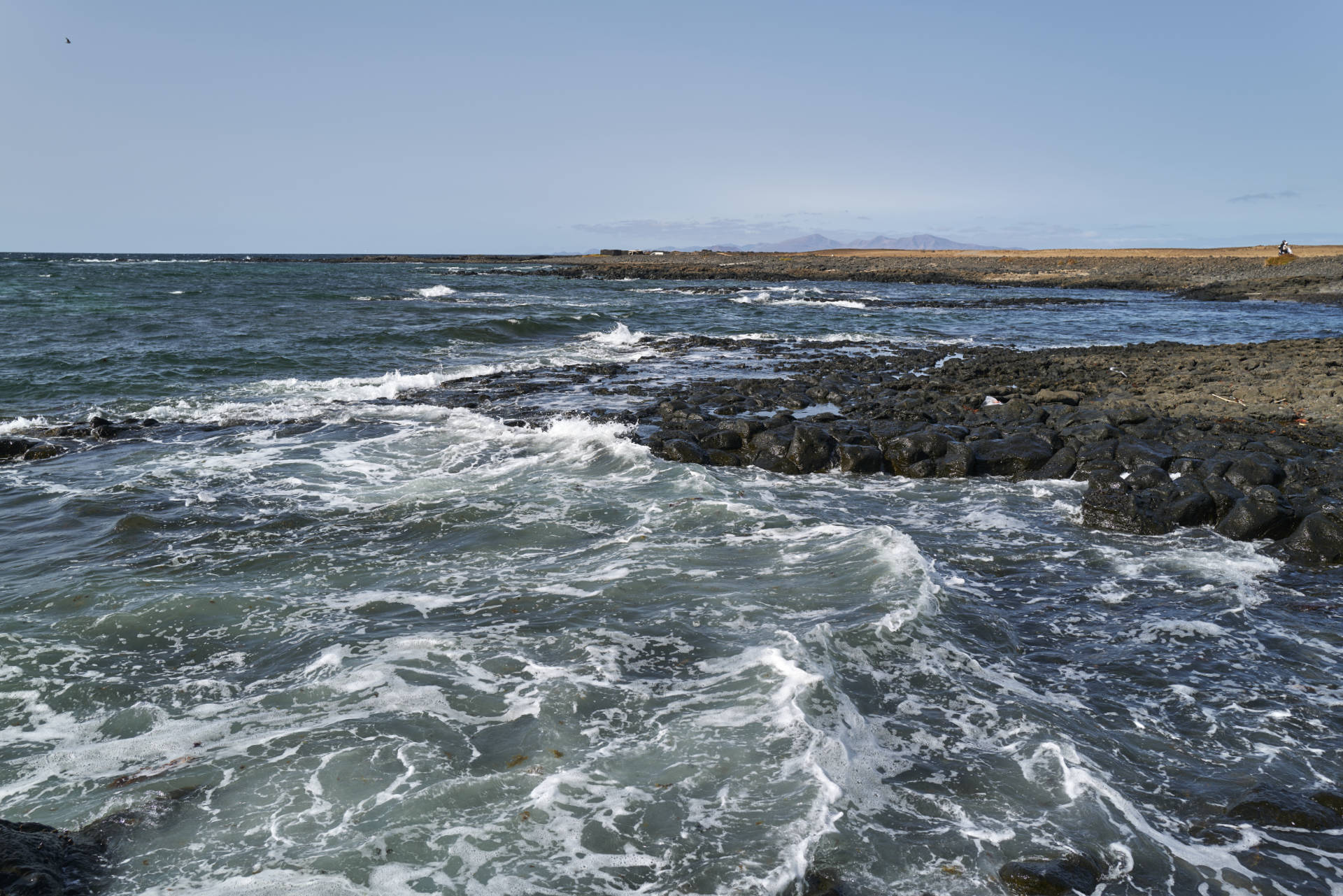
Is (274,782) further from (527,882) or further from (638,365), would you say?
(638,365)

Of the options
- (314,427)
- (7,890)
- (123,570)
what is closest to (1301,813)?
(7,890)

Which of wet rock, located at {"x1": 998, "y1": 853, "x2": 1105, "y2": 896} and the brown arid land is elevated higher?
the brown arid land

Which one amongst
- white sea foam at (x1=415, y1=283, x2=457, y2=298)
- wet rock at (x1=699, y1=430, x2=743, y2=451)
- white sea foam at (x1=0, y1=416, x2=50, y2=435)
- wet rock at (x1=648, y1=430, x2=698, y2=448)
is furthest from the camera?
white sea foam at (x1=415, y1=283, x2=457, y2=298)

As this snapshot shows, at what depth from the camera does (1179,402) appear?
13.6 metres

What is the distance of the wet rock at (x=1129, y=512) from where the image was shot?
8.63m

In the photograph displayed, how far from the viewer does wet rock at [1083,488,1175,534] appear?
863 cm

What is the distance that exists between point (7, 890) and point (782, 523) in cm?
702

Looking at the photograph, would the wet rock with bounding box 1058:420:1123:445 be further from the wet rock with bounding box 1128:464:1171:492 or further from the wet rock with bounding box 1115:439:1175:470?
the wet rock with bounding box 1128:464:1171:492

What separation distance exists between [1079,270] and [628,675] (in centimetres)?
7200

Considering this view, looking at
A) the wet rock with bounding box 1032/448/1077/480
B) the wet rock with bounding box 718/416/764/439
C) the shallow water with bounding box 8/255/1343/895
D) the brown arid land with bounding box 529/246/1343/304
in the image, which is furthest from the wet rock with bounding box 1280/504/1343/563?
the brown arid land with bounding box 529/246/1343/304

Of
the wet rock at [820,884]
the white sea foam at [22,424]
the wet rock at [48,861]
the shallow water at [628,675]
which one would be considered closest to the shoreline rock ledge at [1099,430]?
the shallow water at [628,675]

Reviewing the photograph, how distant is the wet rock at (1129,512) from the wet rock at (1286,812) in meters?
4.71

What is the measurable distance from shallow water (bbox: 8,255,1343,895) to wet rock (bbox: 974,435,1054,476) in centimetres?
58

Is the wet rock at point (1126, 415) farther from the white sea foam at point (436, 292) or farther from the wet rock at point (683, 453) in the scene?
the white sea foam at point (436, 292)
